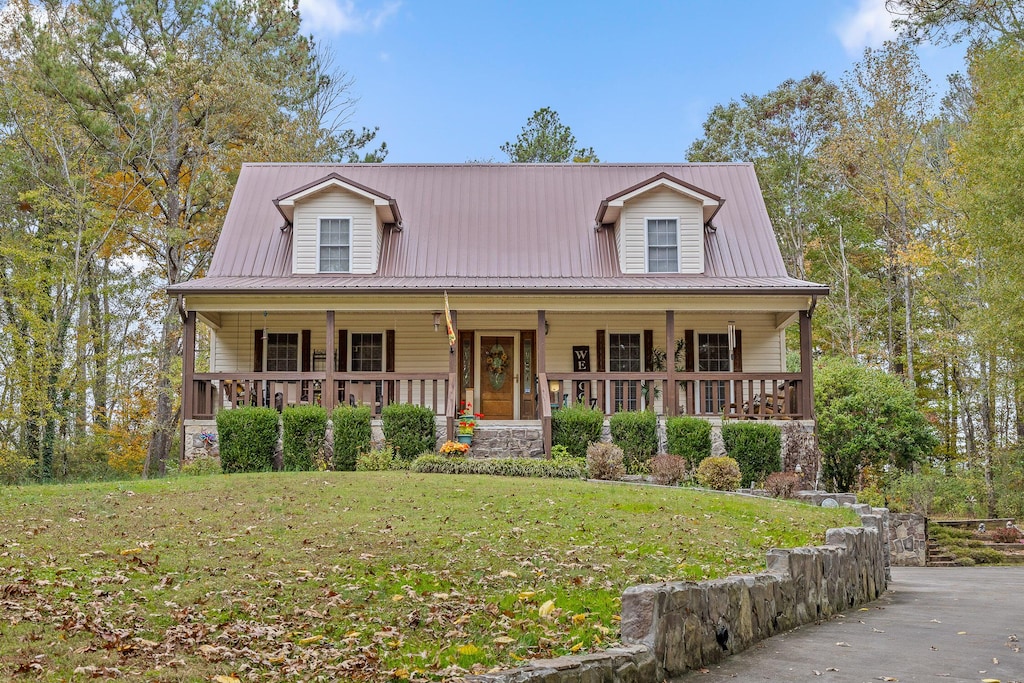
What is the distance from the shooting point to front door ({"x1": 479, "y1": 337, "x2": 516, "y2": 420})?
2039cm

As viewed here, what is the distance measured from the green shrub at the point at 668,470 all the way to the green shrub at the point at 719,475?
0.35 m

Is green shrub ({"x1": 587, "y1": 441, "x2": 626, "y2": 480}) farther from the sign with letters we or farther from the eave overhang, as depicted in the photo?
the eave overhang

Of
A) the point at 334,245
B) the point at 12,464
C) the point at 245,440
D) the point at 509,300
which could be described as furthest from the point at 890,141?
the point at 12,464

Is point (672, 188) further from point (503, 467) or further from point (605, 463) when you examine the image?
point (503, 467)

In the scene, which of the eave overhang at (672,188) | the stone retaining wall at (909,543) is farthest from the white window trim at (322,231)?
the stone retaining wall at (909,543)


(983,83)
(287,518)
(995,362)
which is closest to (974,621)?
(287,518)

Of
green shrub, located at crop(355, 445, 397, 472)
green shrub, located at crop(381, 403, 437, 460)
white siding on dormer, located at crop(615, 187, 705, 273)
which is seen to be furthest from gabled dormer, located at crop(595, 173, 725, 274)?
green shrub, located at crop(355, 445, 397, 472)

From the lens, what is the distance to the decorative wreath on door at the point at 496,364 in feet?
66.9

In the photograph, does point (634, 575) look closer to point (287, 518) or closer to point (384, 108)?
point (287, 518)

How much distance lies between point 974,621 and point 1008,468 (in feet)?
46.7

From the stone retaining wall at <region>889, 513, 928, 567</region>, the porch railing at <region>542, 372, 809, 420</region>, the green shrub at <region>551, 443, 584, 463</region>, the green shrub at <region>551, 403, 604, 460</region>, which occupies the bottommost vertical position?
the stone retaining wall at <region>889, 513, 928, 567</region>

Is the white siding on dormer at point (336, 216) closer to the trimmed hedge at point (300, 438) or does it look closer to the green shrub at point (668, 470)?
the trimmed hedge at point (300, 438)

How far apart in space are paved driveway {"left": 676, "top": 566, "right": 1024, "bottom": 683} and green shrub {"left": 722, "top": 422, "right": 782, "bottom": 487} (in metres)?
6.15

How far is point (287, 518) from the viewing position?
10008 mm
